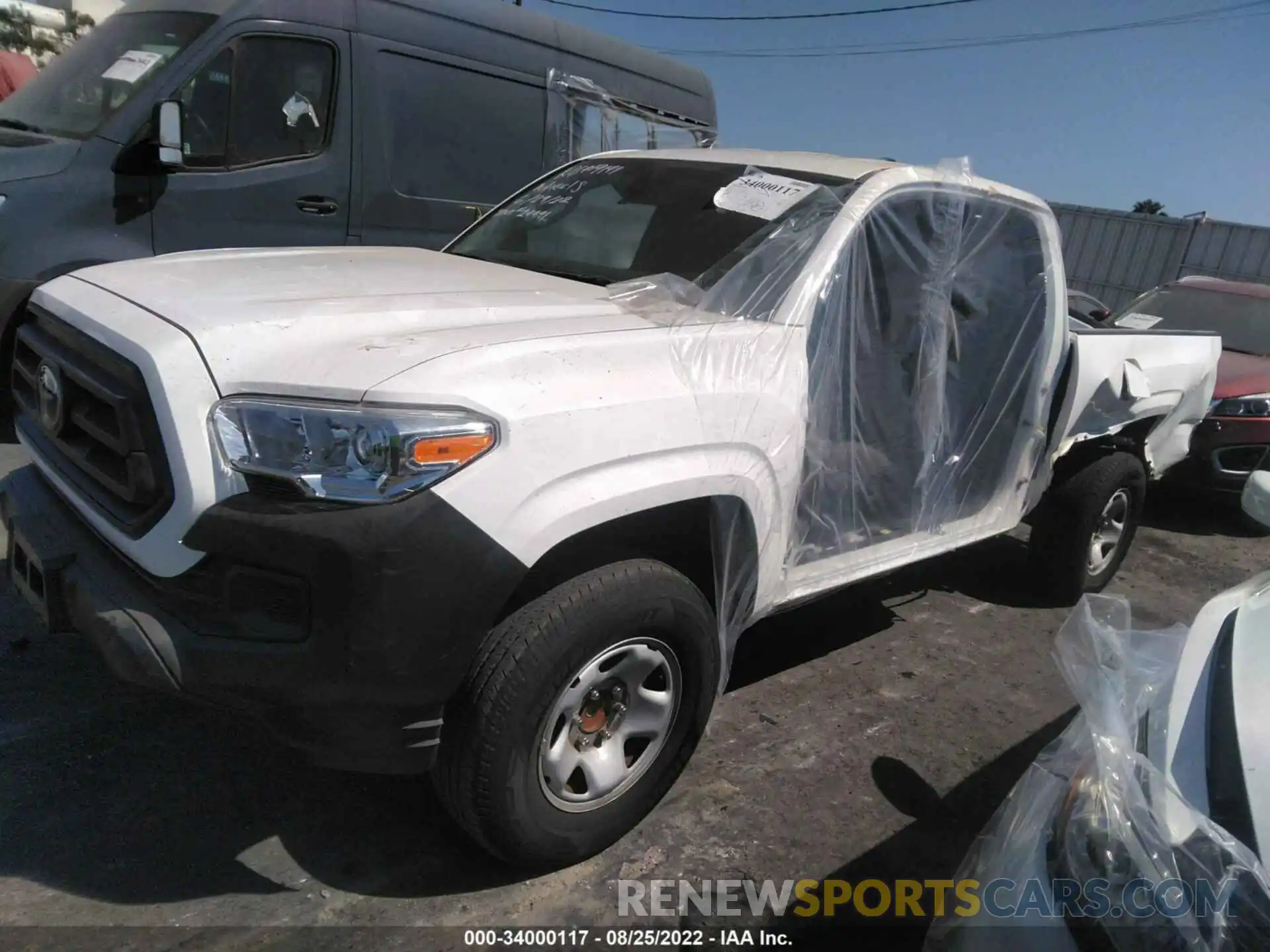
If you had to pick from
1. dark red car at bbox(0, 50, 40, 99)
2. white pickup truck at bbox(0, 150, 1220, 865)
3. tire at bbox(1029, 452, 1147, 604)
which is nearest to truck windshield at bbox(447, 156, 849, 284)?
white pickup truck at bbox(0, 150, 1220, 865)

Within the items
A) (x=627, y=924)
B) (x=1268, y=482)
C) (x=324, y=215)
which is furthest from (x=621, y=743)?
(x=324, y=215)

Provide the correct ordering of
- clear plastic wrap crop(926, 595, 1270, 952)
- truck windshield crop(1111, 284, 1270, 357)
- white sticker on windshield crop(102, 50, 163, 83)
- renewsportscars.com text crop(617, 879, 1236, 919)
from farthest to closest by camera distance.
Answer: truck windshield crop(1111, 284, 1270, 357) < white sticker on windshield crop(102, 50, 163, 83) < renewsportscars.com text crop(617, 879, 1236, 919) < clear plastic wrap crop(926, 595, 1270, 952)

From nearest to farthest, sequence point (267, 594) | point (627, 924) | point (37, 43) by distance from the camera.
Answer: point (267, 594)
point (627, 924)
point (37, 43)

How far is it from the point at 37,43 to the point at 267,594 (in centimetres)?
1834

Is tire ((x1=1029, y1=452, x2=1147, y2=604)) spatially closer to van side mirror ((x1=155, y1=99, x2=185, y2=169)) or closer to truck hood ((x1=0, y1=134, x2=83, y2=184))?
van side mirror ((x1=155, y1=99, x2=185, y2=169))

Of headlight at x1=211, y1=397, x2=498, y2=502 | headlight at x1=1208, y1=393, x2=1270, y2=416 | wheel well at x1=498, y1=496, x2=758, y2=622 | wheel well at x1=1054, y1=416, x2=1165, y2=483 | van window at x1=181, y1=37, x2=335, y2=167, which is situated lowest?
headlight at x1=1208, y1=393, x2=1270, y2=416

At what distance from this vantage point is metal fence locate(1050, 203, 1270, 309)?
587 inches

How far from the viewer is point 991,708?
349 cm

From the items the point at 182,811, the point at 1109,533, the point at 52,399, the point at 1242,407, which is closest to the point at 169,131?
the point at 52,399

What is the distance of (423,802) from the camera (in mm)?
2617

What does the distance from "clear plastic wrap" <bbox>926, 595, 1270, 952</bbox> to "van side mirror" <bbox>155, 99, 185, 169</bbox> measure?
4622 mm

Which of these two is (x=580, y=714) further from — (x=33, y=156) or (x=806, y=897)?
(x=33, y=156)

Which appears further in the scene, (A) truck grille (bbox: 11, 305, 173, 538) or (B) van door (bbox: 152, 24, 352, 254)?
(B) van door (bbox: 152, 24, 352, 254)

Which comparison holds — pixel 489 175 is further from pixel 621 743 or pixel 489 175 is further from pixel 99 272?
pixel 621 743
